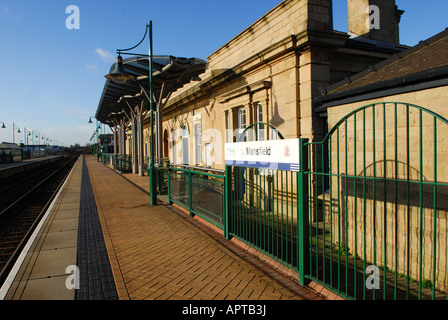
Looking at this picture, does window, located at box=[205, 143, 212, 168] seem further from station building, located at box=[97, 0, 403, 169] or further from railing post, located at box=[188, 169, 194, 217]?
railing post, located at box=[188, 169, 194, 217]

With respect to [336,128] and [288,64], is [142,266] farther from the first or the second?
[288,64]

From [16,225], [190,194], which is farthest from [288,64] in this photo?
[16,225]

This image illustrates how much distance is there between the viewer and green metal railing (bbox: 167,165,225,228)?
21.7 feet

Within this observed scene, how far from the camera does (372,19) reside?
377 inches

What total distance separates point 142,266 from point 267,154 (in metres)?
2.64

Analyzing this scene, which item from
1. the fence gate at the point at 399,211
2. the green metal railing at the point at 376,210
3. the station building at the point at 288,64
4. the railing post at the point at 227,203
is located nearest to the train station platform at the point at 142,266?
the railing post at the point at 227,203

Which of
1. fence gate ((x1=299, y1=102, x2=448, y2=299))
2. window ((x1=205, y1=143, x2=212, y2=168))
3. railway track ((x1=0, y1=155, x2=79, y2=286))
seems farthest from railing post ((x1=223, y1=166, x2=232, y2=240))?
window ((x1=205, y1=143, x2=212, y2=168))

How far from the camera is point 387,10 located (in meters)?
9.77

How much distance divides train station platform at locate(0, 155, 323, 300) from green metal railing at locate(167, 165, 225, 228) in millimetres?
345

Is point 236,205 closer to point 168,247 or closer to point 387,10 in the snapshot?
point 168,247

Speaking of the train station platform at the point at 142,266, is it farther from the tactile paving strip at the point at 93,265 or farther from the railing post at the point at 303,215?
the railing post at the point at 303,215
